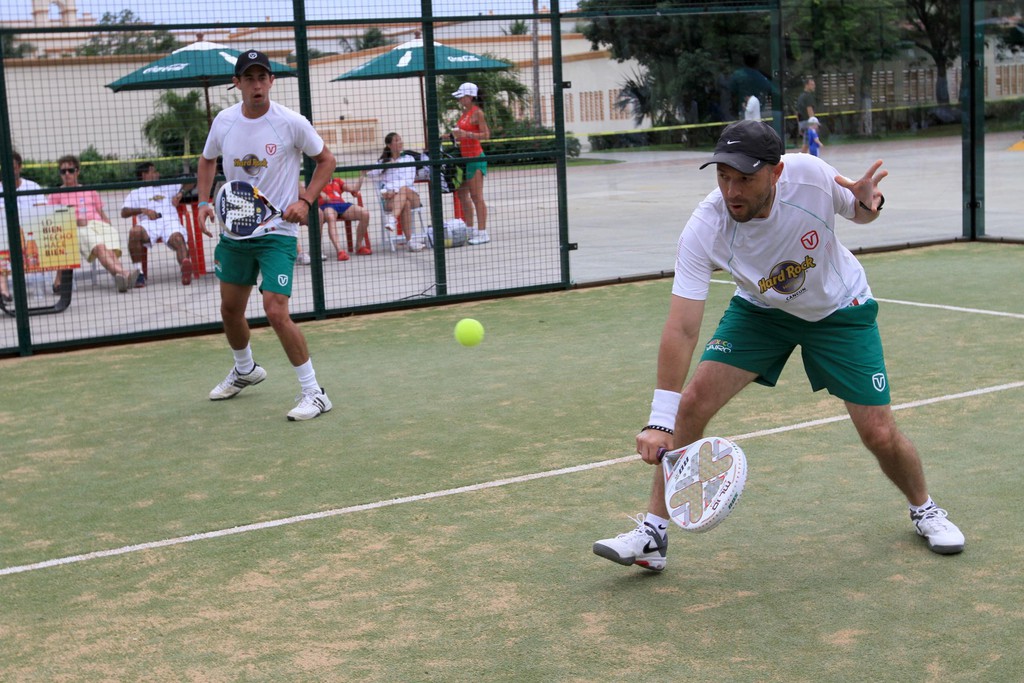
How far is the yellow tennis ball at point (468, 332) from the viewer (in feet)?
26.8

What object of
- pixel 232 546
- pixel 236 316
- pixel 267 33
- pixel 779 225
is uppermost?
pixel 267 33

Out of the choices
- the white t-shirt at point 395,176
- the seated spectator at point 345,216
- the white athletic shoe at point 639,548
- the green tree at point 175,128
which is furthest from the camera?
the green tree at point 175,128

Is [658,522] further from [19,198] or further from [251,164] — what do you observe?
[19,198]

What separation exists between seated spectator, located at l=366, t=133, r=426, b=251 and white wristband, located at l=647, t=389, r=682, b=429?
723 cm

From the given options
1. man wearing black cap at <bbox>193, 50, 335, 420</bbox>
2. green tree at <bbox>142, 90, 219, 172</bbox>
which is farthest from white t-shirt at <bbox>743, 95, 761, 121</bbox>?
man wearing black cap at <bbox>193, 50, 335, 420</bbox>

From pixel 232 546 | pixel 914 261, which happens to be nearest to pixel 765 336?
pixel 232 546

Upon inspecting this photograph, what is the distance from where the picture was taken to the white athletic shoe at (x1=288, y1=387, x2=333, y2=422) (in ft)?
23.1

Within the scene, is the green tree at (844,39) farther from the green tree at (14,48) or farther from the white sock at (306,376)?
the white sock at (306,376)

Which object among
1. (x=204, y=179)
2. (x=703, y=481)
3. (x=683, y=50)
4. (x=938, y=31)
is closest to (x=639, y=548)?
(x=703, y=481)

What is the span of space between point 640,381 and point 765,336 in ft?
10.3

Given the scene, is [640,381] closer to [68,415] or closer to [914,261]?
[68,415]

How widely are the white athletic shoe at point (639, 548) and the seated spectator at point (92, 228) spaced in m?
6.56

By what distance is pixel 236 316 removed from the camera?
7434mm

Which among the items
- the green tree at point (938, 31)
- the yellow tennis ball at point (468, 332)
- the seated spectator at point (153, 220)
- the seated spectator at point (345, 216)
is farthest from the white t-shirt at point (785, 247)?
the green tree at point (938, 31)
